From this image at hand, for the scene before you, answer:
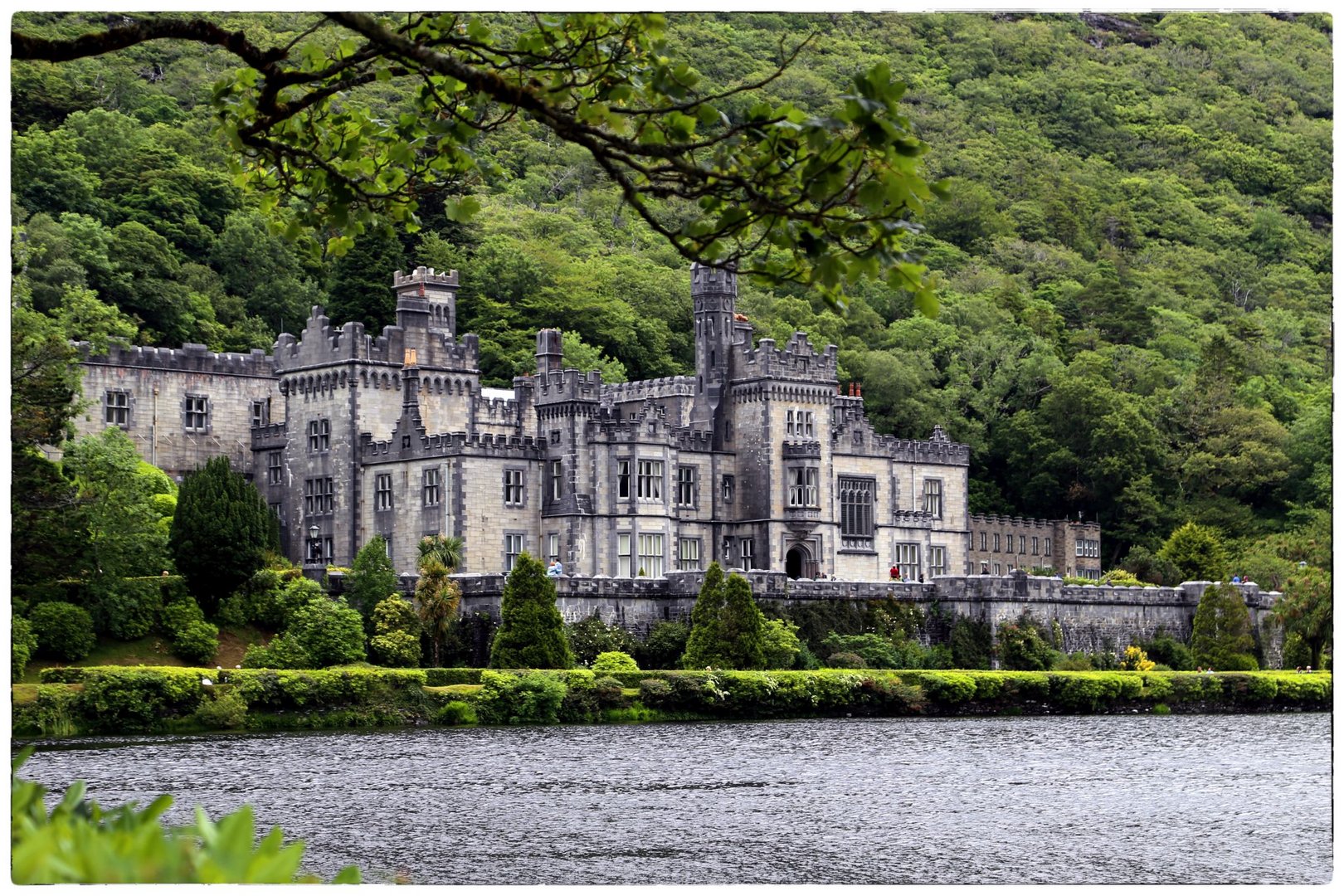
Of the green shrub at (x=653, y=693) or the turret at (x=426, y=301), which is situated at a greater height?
the turret at (x=426, y=301)

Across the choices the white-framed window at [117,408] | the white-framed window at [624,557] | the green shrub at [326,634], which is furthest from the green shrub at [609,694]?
the white-framed window at [117,408]

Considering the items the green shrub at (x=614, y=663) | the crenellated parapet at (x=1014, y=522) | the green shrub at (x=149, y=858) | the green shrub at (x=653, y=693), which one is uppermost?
the green shrub at (x=149, y=858)

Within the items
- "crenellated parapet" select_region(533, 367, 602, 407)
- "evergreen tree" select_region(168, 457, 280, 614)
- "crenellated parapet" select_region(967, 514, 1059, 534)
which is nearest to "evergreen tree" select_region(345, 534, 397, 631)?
"evergreen tree" select_region(168, 457, 280, 614)

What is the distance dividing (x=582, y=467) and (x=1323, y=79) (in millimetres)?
97745

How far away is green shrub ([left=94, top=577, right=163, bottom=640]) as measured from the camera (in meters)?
53.8

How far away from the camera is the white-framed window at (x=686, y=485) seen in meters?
72.6

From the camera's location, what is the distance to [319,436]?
7144 centimetres

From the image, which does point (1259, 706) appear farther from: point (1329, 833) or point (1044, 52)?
point (1044, 52)

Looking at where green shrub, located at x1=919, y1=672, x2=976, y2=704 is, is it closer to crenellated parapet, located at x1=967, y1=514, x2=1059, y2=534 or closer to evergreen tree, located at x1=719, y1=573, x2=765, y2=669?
evergreen tree, located at x1=719, y1=573, x2=765, y2=669

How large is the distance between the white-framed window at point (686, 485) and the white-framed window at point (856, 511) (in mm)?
5612

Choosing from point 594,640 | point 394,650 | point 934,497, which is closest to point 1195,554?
point 934,497

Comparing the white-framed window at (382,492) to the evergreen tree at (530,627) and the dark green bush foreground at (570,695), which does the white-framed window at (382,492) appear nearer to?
the evergreen tree at (530,627)

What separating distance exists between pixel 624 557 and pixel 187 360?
A: 16369mm

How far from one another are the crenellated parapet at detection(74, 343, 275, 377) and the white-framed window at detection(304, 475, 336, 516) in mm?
4371
